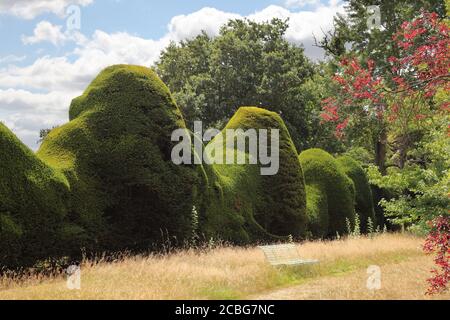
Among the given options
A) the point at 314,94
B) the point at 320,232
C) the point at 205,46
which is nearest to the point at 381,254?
the point at 320,232

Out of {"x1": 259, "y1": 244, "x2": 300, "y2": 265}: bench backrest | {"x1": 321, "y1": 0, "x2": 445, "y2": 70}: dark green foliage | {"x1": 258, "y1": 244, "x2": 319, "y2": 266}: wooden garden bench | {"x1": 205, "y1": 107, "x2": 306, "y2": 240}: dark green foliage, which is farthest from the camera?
{"x1": 321, "y1": 0, "x2": 445, "y2": 70}: dark green foliage

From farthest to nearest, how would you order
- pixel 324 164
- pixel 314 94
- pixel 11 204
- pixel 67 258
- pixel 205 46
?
pixel 205 46
pixel 314 94
pixel 324 164
pixel 67 258
pixel 11 204

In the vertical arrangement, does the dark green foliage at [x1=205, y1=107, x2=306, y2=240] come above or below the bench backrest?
above

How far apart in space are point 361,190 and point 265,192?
8.49 metres

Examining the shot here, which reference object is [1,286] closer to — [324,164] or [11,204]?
[11,204]

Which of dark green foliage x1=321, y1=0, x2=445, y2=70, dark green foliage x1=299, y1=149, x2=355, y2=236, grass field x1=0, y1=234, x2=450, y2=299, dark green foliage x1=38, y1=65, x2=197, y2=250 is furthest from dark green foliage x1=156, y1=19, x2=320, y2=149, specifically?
grass field x1=0, y1=234, x2=450, y2=299

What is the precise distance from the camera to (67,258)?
11156 millimetres

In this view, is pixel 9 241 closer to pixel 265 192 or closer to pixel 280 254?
pixel 280 254

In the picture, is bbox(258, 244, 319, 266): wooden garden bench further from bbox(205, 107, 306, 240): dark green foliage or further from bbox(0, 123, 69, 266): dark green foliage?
bbox(0, 123, 69, 266): dark green foliage

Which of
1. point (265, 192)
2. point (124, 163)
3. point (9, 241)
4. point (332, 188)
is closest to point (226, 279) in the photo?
point (124, 163)

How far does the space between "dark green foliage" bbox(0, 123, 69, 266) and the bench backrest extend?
4439 mm

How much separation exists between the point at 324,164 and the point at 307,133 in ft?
41.5

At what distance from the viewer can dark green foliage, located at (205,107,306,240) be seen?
1639 centimetres

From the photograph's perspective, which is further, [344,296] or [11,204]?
[11,204]
